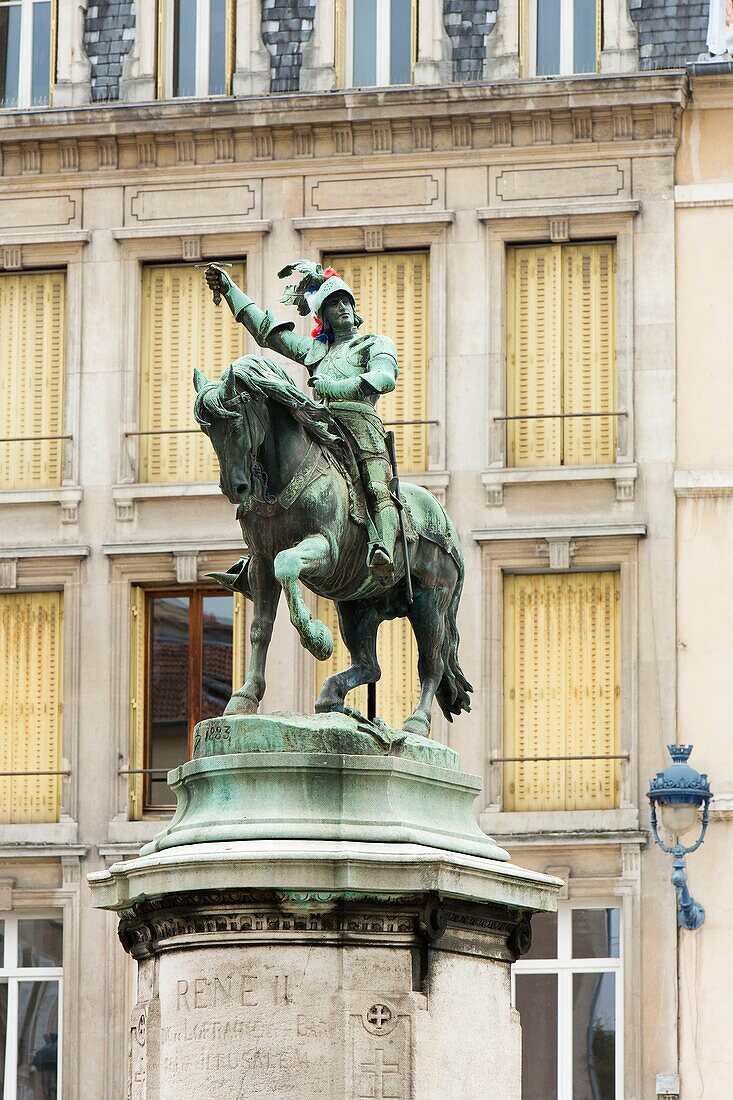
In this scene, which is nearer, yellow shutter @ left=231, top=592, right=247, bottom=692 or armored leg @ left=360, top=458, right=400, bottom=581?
armored leg @ left=360, top=458, right=400, bottom=581

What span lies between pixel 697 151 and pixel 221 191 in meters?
5.47

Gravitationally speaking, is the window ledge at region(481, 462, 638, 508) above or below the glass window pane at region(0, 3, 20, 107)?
below

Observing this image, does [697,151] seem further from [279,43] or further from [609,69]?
[279,43]

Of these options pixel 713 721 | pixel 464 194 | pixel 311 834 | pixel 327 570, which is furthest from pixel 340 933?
pixel 464 194

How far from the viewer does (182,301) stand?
1377 inches

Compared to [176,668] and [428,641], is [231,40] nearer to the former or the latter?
[176,668]

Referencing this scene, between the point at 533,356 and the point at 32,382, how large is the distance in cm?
587

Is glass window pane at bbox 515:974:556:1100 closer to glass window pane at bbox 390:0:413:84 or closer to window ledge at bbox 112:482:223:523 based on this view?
window ledge at bbox 112:482:223:523

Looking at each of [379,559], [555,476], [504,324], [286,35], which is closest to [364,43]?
[286,35]

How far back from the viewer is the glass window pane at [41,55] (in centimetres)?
3600

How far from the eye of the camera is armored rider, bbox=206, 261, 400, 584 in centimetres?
1623

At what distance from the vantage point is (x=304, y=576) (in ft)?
51.7

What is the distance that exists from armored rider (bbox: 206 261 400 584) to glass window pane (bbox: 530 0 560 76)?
18.5 m

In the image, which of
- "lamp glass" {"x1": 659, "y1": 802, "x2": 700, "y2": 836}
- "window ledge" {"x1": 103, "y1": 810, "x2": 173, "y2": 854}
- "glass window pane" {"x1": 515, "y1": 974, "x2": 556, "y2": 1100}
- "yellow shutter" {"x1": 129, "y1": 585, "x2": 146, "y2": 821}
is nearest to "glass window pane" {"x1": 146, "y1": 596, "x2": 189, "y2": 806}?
"yellow shutter" {"x1": 129, "y1": 585, "x2": 146, "y2": 821}
